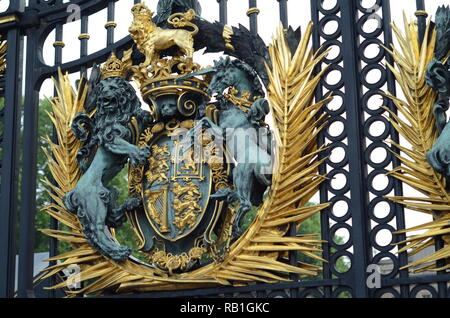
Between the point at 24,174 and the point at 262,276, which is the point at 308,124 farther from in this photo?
the point at 24,174

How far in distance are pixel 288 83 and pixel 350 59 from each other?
1.37 feet

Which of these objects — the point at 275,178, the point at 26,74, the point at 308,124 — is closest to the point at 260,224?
the point at 275,178

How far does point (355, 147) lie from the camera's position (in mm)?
5414

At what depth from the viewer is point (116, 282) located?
5.95 meters

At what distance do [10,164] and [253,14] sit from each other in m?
2.14

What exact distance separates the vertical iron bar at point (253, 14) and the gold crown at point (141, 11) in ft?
2.41

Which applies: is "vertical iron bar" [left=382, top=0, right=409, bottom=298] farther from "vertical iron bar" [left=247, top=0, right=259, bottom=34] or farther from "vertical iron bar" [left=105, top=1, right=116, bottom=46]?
"vertical iron bar" [left=105, top=1, right=116, bottom=46]

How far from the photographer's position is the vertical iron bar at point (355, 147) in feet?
17.2

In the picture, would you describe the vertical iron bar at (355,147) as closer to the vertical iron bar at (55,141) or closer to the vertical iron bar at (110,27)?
the vertical iron bar at (110,27)

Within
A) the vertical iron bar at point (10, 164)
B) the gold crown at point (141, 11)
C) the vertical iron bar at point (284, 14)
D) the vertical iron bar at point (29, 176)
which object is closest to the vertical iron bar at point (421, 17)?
the vertical iron bar at point (284, 14)

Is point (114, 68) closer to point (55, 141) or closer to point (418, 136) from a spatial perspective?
point (55, 141)

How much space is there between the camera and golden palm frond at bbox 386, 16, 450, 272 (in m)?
5.07

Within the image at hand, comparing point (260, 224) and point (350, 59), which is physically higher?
point (350, 59)

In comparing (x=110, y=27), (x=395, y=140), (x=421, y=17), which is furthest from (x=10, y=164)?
(x=421, y=17)
